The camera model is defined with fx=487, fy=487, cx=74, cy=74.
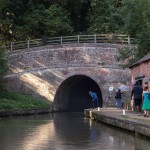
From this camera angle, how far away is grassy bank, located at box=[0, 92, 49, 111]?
1364 inches

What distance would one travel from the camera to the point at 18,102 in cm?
3738

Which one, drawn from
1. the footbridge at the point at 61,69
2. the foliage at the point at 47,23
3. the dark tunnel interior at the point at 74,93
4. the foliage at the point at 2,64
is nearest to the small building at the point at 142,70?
the foliage at the point at 2,64

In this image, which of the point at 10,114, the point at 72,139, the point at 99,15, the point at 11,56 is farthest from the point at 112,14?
the point at 72,139

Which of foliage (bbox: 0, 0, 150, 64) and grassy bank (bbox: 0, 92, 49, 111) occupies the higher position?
foliage (bbox: 0, 0, 150, 64)

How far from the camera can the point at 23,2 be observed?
182ft

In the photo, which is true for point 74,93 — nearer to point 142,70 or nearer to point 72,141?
point 142,70

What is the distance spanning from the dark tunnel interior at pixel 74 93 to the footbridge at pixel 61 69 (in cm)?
77

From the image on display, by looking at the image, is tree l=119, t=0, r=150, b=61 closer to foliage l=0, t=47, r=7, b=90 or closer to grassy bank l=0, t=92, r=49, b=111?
grassy bank l=0, t=92, r=49, b=111

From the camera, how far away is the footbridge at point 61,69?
44.1 metres

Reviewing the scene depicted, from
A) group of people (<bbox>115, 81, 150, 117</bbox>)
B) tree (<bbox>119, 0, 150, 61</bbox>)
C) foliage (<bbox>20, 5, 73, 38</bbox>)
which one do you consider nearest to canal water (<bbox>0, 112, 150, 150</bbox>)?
group of people (<bbox>115, 81, 150, 117</bbox>)

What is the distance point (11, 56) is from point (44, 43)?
3.77 metres

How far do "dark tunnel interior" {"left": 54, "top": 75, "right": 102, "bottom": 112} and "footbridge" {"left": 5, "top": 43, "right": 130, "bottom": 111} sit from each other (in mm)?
772

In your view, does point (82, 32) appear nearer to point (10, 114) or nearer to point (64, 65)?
point (64, 65)

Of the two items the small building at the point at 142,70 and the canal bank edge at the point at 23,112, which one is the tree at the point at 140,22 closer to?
the small building at the point at 142,70
